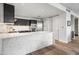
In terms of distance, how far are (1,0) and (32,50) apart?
1.62m

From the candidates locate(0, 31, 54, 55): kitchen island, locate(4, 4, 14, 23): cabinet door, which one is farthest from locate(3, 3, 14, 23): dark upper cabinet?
locate(0, 31, 54, 55): kitchen island

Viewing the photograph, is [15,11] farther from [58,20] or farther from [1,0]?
[58,20]

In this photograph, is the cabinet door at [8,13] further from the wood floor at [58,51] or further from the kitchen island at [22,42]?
the wood floor at [58,51]

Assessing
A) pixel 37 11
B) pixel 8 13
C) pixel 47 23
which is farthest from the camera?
pixel 37 11

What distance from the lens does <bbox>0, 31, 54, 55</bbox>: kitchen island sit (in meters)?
1.83

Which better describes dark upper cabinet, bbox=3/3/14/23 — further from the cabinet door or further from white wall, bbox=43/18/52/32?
white wall, bbox=43/18/52/32

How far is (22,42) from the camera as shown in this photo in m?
2.26

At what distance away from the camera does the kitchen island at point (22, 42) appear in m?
1.83

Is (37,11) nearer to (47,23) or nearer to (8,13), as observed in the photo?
(47,23)

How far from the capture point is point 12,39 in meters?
1.96

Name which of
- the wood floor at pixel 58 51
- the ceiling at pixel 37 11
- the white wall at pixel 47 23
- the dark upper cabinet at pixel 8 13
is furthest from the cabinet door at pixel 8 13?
the wood floor at pixel 58 51

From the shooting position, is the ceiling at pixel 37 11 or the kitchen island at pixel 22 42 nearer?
the kitchen island at pixel 22 42

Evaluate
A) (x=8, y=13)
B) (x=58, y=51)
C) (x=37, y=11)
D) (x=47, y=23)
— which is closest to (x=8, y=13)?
(x=8, y=13)

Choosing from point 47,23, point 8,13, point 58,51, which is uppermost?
point 8,13
